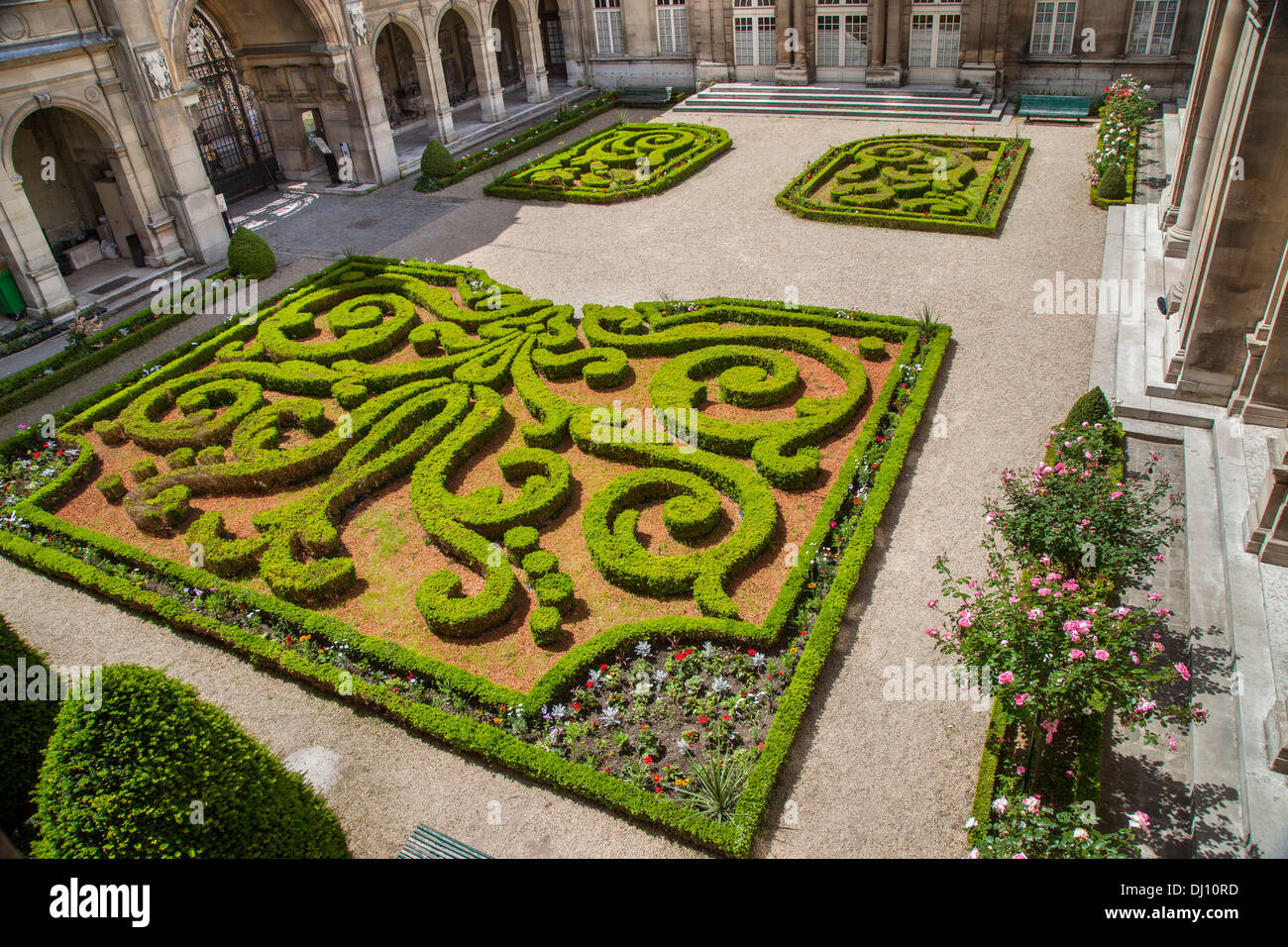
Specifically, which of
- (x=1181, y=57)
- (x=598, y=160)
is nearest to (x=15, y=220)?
(x=598, y=160)

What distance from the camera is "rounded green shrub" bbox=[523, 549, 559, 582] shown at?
1270 centimetres

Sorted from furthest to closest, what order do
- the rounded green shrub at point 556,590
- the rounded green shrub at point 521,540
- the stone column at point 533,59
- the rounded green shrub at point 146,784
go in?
the stone column at point 533,59, the rounded green shrub at point 521,540, the rounded green shrub at point 556,590, the rounded green shrub at point 146,784

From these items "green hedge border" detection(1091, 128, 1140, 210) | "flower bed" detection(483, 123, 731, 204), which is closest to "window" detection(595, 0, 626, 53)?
"flower bed" detection(483, 123, 731, 204)

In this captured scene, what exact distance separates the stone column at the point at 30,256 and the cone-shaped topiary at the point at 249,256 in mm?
4270

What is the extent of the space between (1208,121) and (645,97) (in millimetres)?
26226

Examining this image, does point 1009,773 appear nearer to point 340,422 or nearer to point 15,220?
point 340,422

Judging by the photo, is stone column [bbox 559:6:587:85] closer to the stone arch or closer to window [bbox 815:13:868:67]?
window [bbox 815:13:868:67]

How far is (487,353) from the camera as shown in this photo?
60.1ft

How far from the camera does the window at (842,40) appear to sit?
1368 inches

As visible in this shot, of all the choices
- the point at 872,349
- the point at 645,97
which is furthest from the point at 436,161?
the point at 872,349

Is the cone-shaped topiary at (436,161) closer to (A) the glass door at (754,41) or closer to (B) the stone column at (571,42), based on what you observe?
(B) the stone column at (571,42)

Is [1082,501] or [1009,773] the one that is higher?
[1082,501]

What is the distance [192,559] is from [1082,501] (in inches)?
535

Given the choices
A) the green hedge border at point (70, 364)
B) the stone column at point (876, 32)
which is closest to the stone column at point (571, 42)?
the stone column at point (876, 32)
